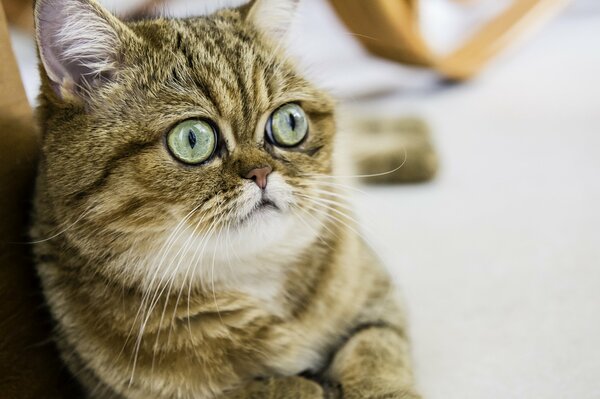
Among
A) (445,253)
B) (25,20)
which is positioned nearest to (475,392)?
(445,253)

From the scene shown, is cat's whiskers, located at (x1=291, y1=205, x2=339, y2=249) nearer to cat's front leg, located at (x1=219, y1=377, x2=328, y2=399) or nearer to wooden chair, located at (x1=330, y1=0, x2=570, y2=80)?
cat's front leg, located at (x1=219, y1=377, x2=328, y2=399)

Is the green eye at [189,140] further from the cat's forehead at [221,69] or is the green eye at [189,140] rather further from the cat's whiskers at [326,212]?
the cat's whiskers at [326,212]

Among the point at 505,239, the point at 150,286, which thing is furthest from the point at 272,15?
the point at 505,239

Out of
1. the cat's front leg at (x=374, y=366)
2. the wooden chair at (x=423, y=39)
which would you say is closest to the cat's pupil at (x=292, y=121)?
the cat's front leg at (x=374, y=366)

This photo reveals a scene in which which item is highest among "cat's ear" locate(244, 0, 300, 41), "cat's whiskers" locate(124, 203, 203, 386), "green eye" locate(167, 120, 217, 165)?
"cat's ear" locate(244, 0, 300, 41)

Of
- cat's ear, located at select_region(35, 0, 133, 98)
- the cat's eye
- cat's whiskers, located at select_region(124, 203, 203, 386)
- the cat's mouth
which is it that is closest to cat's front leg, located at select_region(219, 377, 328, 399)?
cat's whiskers, located at select_region(124, 203, 203, 386)

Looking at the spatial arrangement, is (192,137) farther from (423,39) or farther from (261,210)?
(423,39)

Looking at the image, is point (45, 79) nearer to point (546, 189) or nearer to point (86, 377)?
point (86, 377)
